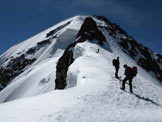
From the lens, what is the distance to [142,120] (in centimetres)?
876

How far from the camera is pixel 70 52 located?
34281 mm

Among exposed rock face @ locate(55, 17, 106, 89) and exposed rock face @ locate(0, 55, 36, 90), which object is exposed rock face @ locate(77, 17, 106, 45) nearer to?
exposed rock face @ locate(55, 17, 106, 89)

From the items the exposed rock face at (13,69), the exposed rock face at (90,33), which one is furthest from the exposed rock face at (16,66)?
the exposed rock face at (90,33)

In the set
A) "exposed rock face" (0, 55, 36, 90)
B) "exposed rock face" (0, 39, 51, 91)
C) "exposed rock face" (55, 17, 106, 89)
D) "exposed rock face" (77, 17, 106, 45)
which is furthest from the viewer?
"exposed rock face" (0, 55, 36, 90)

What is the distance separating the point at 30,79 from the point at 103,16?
46.7 metres

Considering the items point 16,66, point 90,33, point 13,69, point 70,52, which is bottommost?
point 13,69

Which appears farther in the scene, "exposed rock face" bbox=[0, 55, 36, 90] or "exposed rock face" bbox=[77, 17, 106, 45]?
"exposed rock face" bbox=[0, 55, 36, 90]

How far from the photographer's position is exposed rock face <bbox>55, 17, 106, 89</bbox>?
2748cm

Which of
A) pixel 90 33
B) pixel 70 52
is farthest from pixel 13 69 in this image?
pixel 70 52

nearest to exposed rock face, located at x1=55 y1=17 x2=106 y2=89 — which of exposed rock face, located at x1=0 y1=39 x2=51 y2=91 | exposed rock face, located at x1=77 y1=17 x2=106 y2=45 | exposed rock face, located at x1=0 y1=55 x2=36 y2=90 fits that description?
exposed rock face, located at x1=77 y1=17 x2=106 y2=45

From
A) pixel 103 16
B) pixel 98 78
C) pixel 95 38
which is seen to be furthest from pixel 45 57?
pixel 98 78

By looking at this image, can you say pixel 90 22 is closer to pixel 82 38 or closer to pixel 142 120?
pixel 82 38

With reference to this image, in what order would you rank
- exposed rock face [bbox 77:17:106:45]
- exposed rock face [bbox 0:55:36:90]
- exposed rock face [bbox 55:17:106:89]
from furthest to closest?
exposed rock face [bbox 0:55:36:90]
exposed rock face [bbox 77:17:106:45]
exposed rock face [bbox 55:17:106:89]

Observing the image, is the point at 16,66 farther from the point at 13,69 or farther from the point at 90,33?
the point at 90,33
